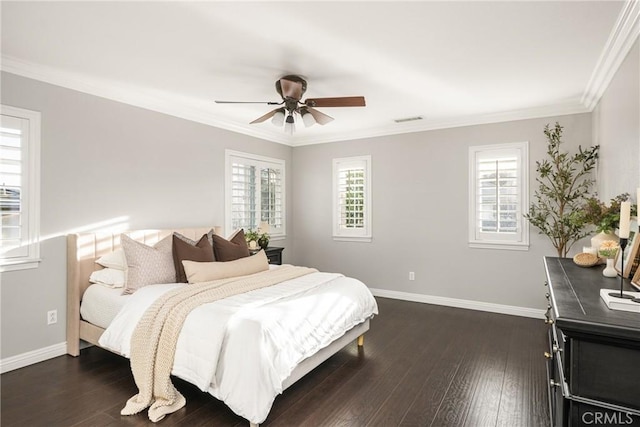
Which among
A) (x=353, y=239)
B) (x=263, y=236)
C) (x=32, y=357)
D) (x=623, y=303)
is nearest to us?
(x=623, y=303)

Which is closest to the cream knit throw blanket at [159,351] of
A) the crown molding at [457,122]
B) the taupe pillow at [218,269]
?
the taupe pillow at [218,269]

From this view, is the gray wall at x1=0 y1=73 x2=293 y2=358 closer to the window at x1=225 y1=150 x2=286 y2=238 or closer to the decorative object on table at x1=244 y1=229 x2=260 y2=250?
the window at x1=225 y1=150 x2=286 y2=238

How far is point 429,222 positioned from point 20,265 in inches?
185

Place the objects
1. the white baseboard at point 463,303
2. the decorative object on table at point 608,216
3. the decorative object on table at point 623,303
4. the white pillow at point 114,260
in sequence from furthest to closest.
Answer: the white baseboard at point 463,303, the white pillow at point 114,260, the decorative object on table at point 608,216, the decorative object on table at point 623,303

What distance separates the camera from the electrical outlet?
10.8 feet

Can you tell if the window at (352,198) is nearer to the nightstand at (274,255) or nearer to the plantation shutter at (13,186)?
the nightstand at (274,255)

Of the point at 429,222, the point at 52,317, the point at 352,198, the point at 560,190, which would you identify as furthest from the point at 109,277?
the point at 560,190

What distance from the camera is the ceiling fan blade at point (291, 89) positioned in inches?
131

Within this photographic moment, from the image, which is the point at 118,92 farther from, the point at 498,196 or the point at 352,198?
the point at 498,196

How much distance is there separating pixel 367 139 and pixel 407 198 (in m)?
1.15

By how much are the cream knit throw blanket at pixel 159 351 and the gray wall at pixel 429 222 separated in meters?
3.35

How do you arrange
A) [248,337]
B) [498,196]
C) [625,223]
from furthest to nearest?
[498,196] → [248,337] → [625,223]

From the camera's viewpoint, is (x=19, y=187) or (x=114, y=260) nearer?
(x=19, y=187)

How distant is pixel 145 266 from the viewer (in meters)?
3.29
